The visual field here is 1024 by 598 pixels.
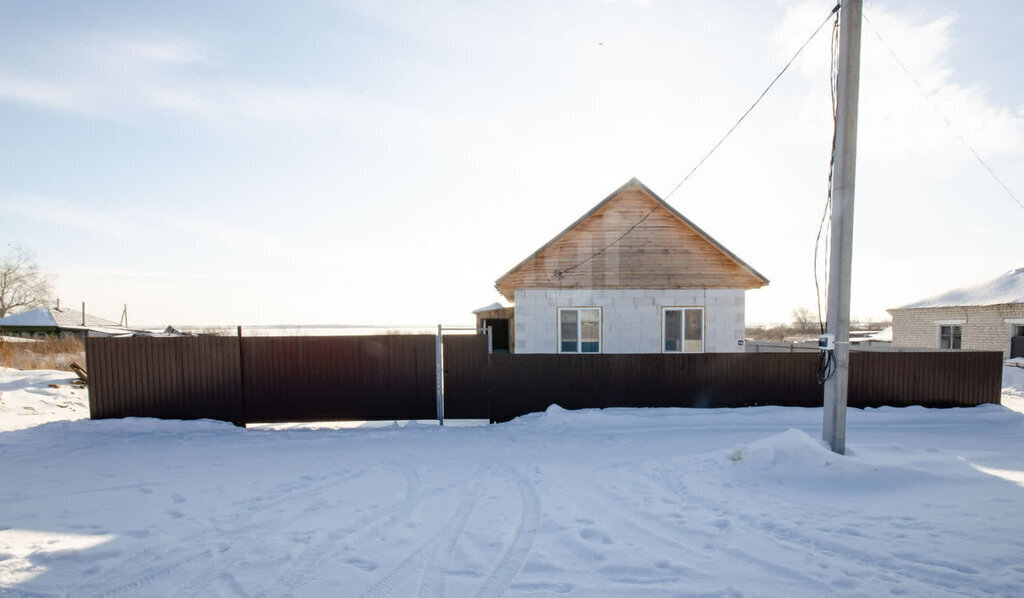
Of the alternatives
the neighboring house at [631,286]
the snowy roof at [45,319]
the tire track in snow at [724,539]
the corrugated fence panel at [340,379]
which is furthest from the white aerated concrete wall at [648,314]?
the snowy roof at [45,319]

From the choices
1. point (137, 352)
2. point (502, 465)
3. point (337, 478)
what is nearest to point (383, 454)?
point (337, 478)

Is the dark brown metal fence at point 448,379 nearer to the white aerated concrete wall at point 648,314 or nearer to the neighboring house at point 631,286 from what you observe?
the white aerated concrete wall at point 648,314

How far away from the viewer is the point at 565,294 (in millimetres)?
13070

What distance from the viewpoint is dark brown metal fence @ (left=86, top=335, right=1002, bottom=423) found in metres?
9.49

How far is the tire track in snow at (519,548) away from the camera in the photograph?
3.43 m

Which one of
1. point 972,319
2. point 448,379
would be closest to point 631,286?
point 448,379

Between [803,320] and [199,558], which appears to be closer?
[199,558]

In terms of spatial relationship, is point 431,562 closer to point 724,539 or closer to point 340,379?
point 724,539

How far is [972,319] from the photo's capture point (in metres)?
22.8

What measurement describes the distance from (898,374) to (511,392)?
8.55 metres

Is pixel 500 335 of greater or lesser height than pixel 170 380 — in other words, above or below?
below

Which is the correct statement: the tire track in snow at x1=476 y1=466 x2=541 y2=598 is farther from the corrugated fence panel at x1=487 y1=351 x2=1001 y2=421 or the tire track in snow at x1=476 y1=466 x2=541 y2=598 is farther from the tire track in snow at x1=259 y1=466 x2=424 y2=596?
the corrugated fence panel at x1=487 y1=351 x2=1001 y2=421

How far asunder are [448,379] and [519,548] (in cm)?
586

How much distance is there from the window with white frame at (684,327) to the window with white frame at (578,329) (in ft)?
6.45
